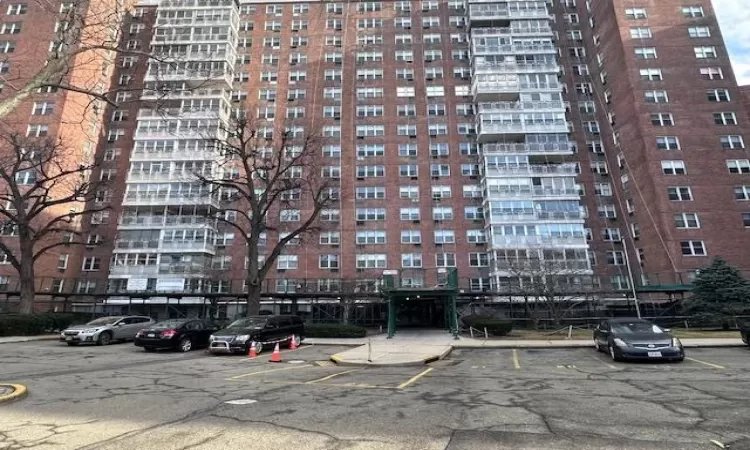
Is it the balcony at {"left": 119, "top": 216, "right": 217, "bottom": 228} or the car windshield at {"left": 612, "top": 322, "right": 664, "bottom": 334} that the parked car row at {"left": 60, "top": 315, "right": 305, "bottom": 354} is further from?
the balcony at {"left": 119, "top": 216, "right": 217, "bottom": 228}

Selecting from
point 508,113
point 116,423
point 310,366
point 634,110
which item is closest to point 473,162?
point 508,113

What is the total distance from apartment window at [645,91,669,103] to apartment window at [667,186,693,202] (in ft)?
34.9

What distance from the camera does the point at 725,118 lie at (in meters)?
46.0

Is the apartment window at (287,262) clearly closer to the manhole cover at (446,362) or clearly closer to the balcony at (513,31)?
the manhole cover at (446,362)

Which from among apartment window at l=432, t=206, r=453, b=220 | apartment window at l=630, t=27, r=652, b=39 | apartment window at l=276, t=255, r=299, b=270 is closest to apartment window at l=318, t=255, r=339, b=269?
apartment window at l=276, t=255, r=299, b=270

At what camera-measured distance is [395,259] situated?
4725 centimetres

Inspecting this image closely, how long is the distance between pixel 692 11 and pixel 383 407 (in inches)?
2525

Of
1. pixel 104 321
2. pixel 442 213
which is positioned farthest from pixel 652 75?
pixel 104 321

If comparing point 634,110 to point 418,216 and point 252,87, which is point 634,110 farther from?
point 252,87

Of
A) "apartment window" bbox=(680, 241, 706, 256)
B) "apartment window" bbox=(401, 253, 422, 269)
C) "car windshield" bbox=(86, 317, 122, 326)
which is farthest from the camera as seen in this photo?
"apartment window" bbox=(401, 253, 422, 269)

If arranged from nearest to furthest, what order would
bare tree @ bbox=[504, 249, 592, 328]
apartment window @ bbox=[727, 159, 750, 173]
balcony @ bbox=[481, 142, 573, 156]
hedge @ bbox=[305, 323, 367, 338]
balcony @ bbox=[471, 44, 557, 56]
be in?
hedge @ bbox=[305, 323, 367, 338] → bare tree @ bbox=[504, 249, 592, 328] → apartment window @ bbox=[727, 159, 750, 173] → balcony @ bbox=[481, 142, 573, 156] → balcony @ bbox=[471, 44, 557, 56]

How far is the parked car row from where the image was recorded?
17.8m

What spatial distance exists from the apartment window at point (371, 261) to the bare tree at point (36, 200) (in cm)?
2563

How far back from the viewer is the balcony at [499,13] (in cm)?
5231
